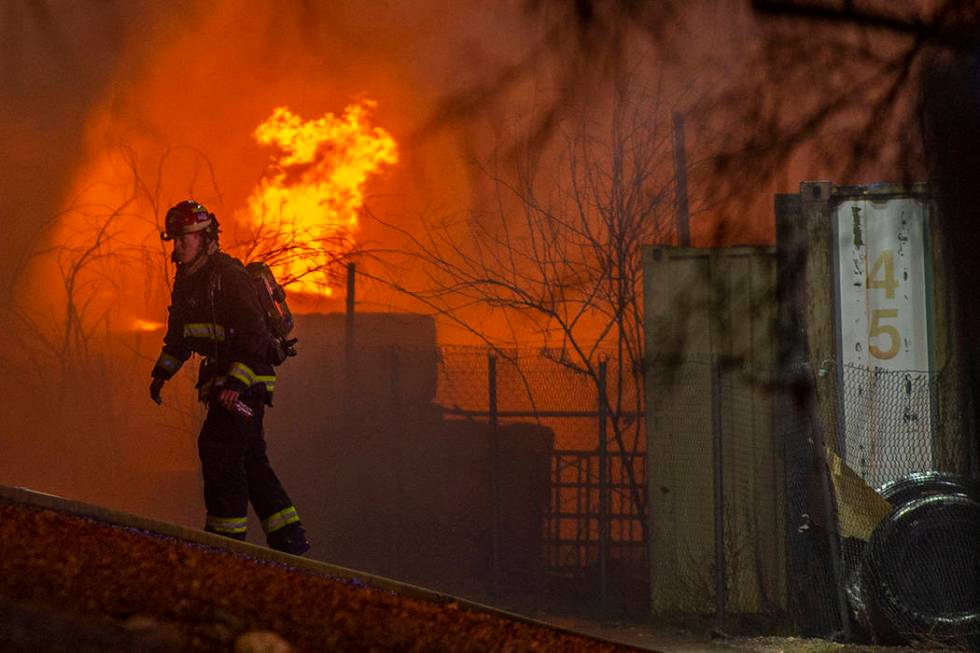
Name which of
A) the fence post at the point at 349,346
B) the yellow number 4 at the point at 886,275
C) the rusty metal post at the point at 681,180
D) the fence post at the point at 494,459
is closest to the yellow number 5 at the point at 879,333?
the yellow number 4 at the point at 886,275

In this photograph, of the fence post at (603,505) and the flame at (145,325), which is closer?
the fence post at (603,505)

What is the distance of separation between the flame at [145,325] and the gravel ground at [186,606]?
354 inches

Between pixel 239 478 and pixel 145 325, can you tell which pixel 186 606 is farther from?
pixel 145 325

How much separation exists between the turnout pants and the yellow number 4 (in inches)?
162

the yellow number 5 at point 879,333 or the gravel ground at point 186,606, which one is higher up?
the yellow number 5 at point 879,333

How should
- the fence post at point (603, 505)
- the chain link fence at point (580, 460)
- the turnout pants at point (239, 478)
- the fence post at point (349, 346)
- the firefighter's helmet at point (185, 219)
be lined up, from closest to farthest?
the turnout pants at point (239, 478)
the firefighter's helmet at point (185, 219)
the fence post at point (603, 505)
the chain link fence at point (580, 460)
the fence post at point (349, 346)

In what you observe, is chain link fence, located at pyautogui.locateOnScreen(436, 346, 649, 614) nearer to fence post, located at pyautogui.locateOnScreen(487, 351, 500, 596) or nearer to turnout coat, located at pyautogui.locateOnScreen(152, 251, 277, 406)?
fence post, located at pyautogui.locateOnScreen(487, 351, 500, 596)

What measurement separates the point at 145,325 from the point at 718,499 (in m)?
8.40

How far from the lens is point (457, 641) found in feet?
15.3

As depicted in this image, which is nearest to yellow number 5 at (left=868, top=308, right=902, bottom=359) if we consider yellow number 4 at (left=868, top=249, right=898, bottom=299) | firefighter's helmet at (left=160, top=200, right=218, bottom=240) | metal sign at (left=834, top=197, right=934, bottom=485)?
metal sign at (left=834, top=197, right=934, bottom=485)

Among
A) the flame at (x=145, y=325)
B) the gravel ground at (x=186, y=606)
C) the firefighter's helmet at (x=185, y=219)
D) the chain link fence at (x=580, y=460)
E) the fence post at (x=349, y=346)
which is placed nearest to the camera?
the gravel ground at (x=186, y=606)

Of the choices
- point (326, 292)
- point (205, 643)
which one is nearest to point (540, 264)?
point (326, 292)

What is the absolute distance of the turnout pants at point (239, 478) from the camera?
266 inches

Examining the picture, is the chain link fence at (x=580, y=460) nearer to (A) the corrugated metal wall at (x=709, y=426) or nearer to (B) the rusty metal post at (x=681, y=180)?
(A) the corrugated metal wall at (x=709, y=426)
